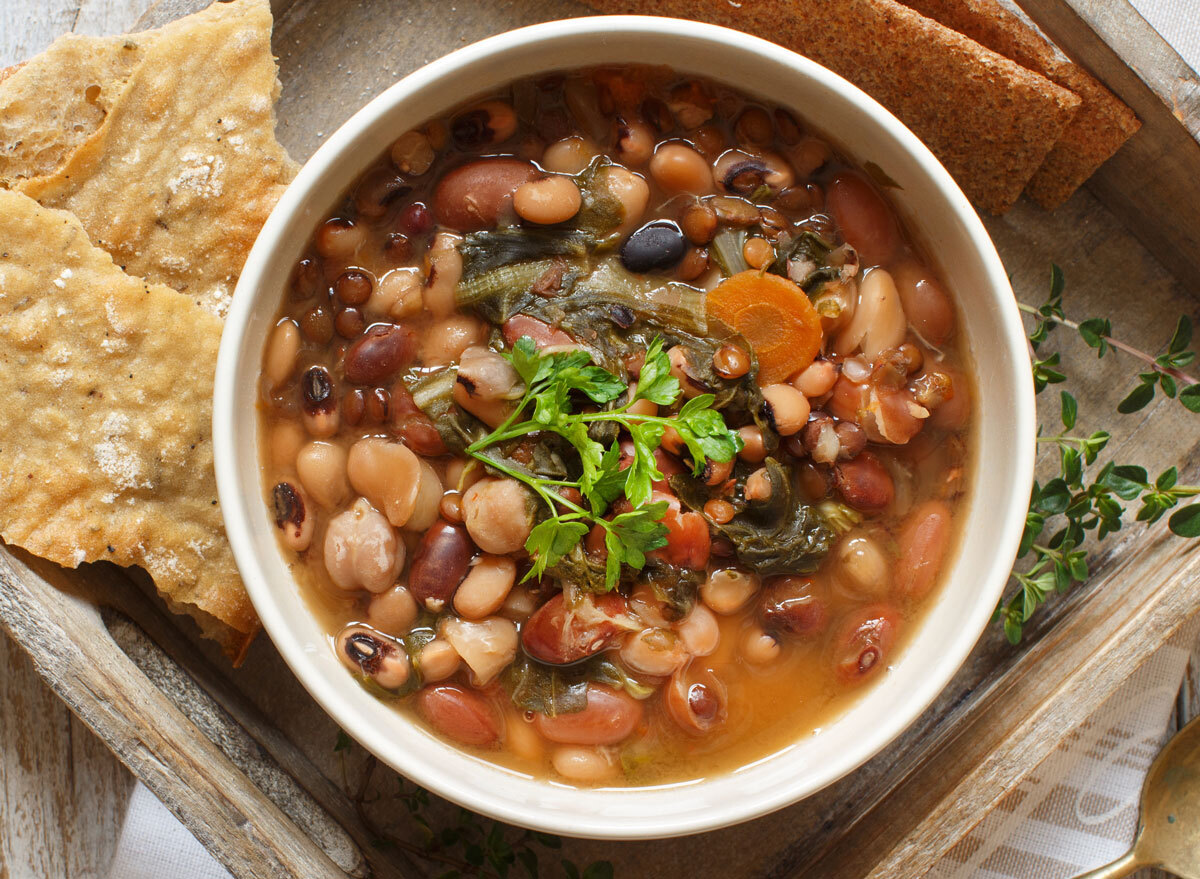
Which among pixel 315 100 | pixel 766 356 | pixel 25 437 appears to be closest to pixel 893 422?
pixel 766 356

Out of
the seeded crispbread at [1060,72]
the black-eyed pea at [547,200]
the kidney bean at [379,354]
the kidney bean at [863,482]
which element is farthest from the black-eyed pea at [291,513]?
the seeded crispbread at [1060,72]

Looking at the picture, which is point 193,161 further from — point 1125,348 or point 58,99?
point 1125,348

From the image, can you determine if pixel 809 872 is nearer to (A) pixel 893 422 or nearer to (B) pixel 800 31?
(A) pixel 893 422

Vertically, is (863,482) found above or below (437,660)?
above

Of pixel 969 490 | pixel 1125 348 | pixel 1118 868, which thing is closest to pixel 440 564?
Answer: pixel 969 490

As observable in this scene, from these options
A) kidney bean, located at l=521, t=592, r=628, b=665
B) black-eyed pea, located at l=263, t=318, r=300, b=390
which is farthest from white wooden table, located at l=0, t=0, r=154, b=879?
kidney bean, located at l=521, t=592, r=628, b=665

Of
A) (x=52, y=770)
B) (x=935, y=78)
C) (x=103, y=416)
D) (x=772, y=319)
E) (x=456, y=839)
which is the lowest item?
(x=52, y=770)

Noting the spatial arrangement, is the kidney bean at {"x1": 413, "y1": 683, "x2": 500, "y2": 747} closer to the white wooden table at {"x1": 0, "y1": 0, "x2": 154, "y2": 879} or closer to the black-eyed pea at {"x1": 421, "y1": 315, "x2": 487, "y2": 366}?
the black-eyed pea at {"x1": 421, "y1": 315, "x2": 487, "y2": 366}
